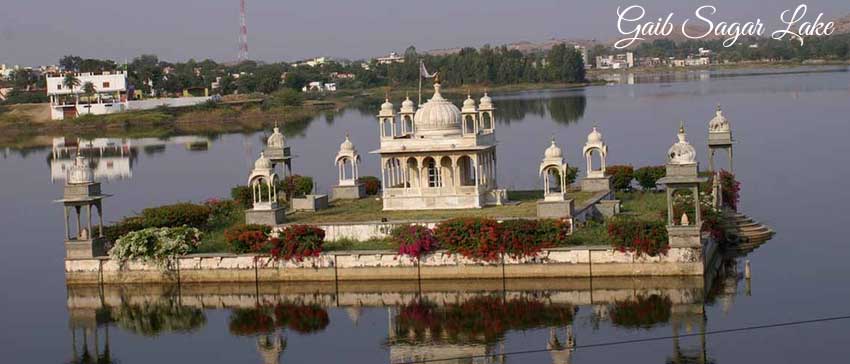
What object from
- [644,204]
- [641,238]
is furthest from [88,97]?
[641,238]

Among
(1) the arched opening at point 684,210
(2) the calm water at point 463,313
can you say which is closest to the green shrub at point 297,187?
(2) the calm water at point 463,313

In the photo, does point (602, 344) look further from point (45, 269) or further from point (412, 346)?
point (45, 269)

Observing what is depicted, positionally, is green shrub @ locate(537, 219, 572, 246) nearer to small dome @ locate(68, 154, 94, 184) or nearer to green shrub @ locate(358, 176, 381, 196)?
small dome @ locate(68, 154, 94, 184)

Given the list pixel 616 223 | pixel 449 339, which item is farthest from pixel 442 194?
pixel 449 339

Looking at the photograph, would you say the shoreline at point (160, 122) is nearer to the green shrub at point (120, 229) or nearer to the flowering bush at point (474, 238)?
the green shrub at point (120, 229)

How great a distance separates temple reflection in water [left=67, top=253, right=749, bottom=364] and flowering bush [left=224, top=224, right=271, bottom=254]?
849 millimetres

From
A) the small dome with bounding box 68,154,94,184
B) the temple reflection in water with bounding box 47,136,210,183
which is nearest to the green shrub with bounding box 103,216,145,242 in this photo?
the small dome with bounding box 68,154,94,184

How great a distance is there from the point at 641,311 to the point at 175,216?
493 inches

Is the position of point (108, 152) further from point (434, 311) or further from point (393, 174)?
point (434, 311)

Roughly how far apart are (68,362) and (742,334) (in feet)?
39.8

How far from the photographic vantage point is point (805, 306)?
25875 mm

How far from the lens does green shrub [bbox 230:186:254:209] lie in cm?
3797

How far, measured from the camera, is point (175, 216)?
109 ft

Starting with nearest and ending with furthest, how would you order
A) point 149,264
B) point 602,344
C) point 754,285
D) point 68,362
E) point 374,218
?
1. point 602,344
2. point 68,362
3. point 754,285
4. point 149,264
5. point 374,218
